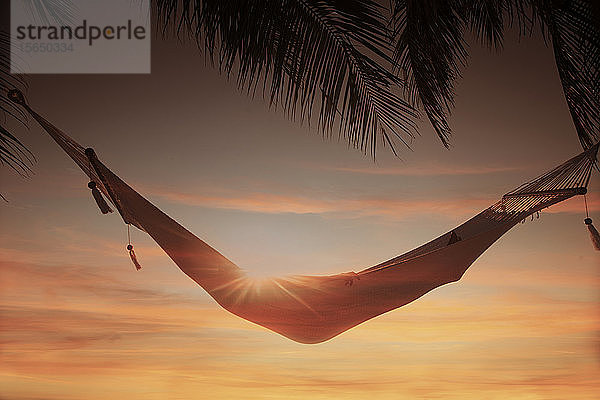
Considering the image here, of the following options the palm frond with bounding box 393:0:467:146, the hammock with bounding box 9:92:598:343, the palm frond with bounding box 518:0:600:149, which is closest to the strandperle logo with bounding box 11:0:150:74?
the hammock with bounding box 9:92:598:343

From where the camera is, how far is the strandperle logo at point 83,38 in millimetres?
3232

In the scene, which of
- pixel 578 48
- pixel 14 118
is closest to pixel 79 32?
pixel 14 118

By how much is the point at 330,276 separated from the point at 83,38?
1442mm

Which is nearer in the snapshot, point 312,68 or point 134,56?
point 312,68

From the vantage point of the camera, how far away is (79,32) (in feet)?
10.7

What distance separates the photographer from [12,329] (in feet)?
10.5

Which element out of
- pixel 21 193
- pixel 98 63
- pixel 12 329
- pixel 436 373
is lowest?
pixel 436 373

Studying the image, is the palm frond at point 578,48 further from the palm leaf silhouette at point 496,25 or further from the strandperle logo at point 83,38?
the strandperle logo at point 83,38

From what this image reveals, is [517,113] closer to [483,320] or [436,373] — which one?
[483,320]

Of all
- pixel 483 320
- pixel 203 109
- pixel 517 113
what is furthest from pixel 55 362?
pixel 517 113

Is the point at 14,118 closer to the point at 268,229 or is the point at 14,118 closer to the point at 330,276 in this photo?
the point at 268,229

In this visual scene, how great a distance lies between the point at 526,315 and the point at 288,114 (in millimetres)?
1219

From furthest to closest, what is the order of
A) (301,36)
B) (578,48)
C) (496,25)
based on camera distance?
(496,25) → (578,48) → (301,36)

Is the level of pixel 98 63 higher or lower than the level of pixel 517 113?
higher
